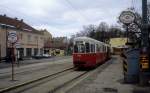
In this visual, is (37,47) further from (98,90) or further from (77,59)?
(98,90)

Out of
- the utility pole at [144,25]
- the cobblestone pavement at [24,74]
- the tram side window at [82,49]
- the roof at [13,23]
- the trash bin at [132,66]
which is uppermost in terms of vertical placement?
the roof at [13,23]

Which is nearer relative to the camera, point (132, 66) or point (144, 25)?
point (144, 25)

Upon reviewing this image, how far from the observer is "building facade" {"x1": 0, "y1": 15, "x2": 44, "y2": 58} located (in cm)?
7606

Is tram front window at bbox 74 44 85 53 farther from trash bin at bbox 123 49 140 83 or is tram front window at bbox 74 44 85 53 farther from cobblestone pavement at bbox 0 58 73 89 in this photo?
trash bin at bbox 123 49 140 83

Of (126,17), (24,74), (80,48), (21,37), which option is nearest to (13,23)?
(21,37)

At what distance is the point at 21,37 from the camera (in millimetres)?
86250

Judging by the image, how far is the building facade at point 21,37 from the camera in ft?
250

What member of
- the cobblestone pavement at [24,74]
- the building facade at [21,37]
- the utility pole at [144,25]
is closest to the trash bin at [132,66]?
the utility pole at [144,25]

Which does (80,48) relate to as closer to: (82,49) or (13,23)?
(82,49)

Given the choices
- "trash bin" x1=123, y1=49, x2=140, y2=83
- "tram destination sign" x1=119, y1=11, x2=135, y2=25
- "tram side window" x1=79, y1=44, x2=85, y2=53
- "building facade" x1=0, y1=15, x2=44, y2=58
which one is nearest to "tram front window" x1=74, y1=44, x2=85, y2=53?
"tram side window" x1=79, y1=44, x2=85, y2=53

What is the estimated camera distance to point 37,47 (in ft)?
336

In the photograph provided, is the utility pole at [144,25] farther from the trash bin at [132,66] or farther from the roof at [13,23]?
the roof at [13,23]

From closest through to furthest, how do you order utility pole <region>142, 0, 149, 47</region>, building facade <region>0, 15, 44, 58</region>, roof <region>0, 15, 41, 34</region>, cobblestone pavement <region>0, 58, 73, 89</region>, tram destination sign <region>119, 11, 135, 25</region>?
utility pole <region>142, 0, 149, 47</region>, tram destination sign <region>119, 11, 135, 25</region>, cobblestone pavement <region>0, 58, 73, 89</region>, building facade <region>0, 15, 44, 58</region>, roof <region>0, 15, 41, 34</region>

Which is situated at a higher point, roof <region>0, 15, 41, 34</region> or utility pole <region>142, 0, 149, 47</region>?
roof <region>0, 15, 41, 34</region>
